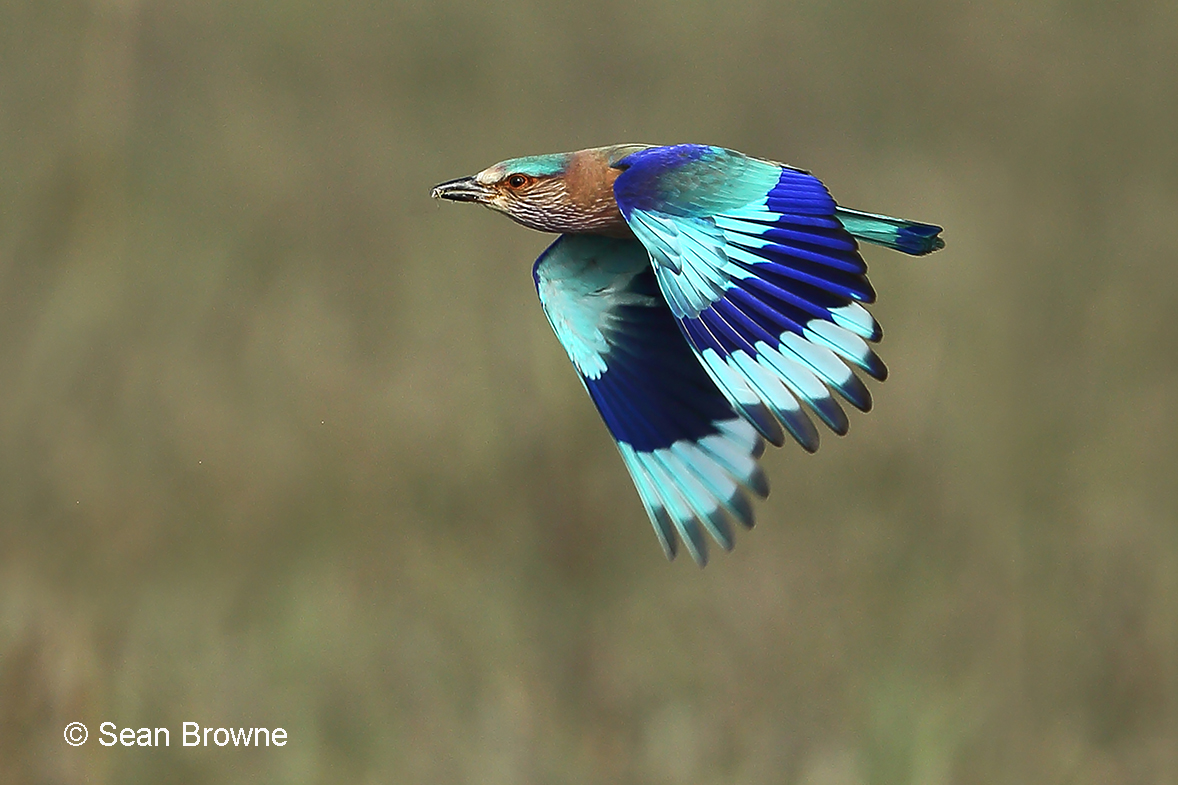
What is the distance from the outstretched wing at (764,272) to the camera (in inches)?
103

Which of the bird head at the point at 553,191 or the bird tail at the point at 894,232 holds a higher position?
the bird head at the point at 553,191

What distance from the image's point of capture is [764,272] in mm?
2859

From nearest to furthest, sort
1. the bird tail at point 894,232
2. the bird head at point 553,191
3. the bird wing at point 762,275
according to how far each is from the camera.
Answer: the bird wing at point 762,275, the bird tail at point 894,232, the bird head at point 553,191

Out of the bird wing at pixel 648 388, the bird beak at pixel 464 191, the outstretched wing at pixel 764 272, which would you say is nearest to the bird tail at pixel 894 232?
the outstretched wing at pixel 764 272

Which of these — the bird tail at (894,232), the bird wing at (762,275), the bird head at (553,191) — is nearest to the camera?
the bird wing at (762,275)

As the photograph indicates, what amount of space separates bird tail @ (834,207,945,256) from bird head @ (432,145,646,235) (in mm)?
486

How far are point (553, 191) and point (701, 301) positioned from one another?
21.7 inches

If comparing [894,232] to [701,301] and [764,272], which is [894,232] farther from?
[701,301]

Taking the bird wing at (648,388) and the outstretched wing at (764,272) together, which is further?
the bird wing at (648,388)

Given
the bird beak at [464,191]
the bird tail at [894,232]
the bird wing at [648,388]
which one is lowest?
the bird wing at [648,388]

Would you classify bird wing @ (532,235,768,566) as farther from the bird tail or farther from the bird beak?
the bird tail

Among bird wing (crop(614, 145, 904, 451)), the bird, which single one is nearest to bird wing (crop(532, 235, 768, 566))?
the bird

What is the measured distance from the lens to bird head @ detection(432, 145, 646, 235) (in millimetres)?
3252

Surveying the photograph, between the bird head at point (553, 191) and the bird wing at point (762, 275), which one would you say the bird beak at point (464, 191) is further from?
the bird wing at point (762, 275)
